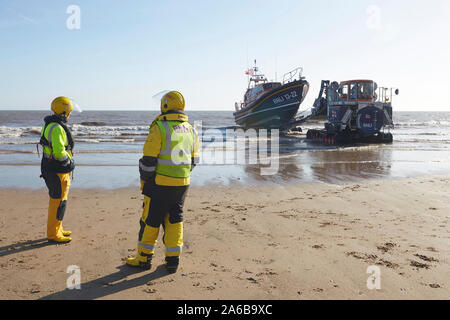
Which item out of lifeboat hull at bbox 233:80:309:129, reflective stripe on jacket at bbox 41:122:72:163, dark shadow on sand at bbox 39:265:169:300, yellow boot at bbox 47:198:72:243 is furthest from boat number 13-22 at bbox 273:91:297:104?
dark shadow on sand at bbox 39:265:169:300

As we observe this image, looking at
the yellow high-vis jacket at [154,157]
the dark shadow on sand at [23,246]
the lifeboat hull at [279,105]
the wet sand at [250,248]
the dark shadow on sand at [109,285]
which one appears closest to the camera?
the dark shadow on sand at [109,285]

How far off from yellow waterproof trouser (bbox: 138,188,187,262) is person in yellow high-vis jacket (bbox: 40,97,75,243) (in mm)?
1340

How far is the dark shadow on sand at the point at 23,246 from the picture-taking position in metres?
3.93

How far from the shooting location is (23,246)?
4102mm

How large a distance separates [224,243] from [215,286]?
1120 mm

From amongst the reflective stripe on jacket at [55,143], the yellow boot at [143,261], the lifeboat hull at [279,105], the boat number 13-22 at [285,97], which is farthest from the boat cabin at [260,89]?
the yellow boot at [143,261]

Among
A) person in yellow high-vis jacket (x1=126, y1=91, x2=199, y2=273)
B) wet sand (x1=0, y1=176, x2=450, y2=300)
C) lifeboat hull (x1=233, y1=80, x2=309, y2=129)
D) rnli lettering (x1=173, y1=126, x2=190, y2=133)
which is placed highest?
lifeboat hull (x1=233, y1=80, x2=309, y2=129)

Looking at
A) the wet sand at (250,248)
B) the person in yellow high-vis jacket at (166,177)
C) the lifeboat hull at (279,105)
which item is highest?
the lifeboat hull at (279,105)

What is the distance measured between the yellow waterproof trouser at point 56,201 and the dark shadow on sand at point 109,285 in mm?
1222

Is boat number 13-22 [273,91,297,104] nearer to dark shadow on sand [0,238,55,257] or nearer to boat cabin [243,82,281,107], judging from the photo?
boat cabin [243,82,281,107]

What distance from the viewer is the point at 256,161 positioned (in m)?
12.1

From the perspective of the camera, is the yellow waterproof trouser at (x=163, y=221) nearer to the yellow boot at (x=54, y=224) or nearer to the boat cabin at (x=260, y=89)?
the yellow boot at (x=54, y=224)

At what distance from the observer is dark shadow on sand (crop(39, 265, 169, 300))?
116 inches
